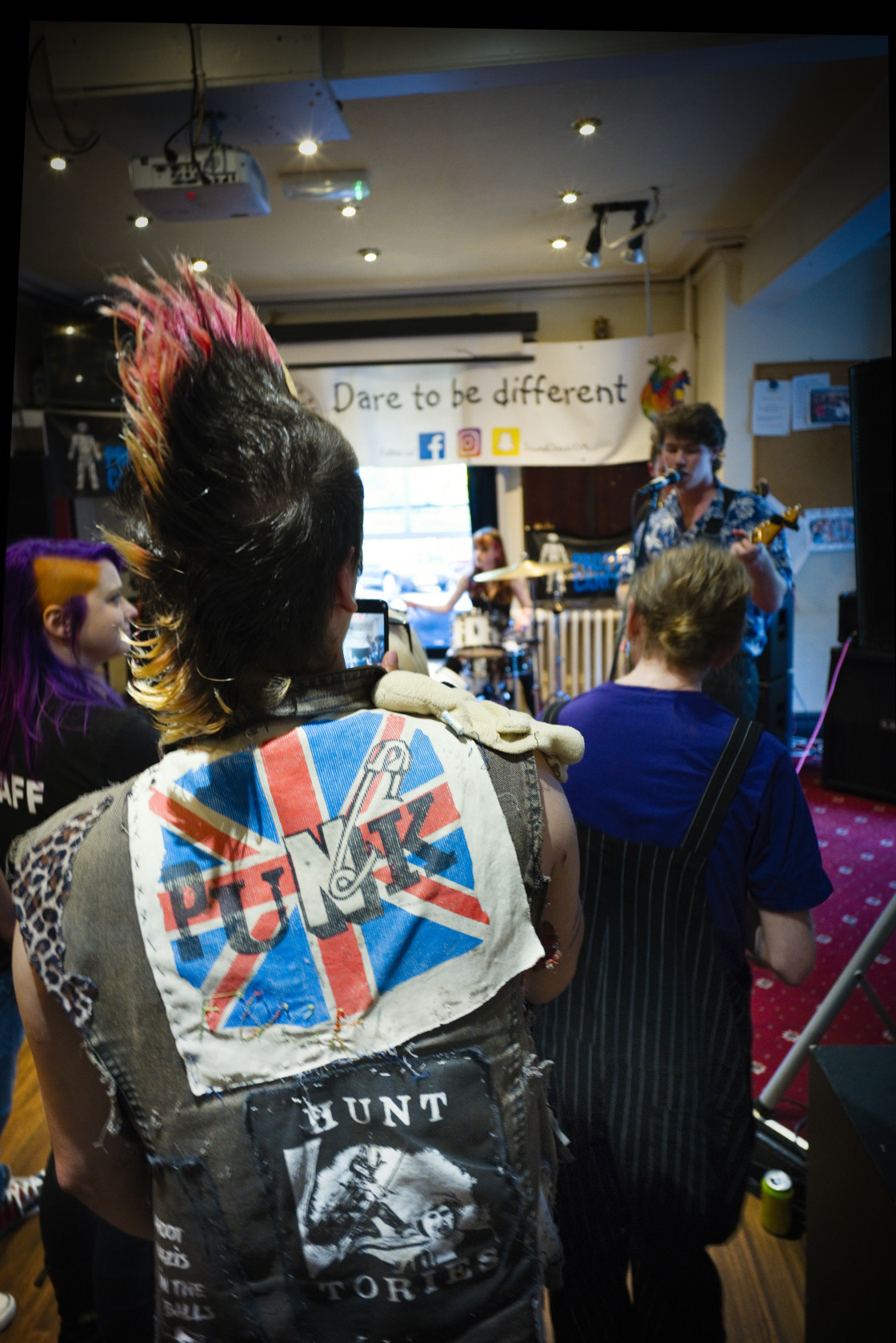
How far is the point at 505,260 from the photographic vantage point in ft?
16.8

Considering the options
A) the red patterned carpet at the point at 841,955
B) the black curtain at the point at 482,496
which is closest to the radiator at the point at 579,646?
the black curtain at the point at 482,496

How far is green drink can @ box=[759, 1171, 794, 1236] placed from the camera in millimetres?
1531

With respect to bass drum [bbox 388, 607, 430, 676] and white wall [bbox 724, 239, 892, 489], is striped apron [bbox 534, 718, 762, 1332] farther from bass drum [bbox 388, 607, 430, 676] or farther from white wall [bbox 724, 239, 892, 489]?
white wall [bbox 724, 239, 892, 489]

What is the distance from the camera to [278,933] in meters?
0.67

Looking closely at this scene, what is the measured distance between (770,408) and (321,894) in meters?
4.78

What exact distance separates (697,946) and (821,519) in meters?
4.38

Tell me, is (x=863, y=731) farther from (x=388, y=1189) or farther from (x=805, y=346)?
(x=388, y=1189)

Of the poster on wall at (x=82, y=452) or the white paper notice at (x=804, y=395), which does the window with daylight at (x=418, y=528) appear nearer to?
the poster on wall at (x=82, y=452)

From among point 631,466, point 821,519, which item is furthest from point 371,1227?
point 631,466

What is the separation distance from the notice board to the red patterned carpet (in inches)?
82.2

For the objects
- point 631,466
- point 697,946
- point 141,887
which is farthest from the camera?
point 631,466

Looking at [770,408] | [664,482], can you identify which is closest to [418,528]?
[770,408]

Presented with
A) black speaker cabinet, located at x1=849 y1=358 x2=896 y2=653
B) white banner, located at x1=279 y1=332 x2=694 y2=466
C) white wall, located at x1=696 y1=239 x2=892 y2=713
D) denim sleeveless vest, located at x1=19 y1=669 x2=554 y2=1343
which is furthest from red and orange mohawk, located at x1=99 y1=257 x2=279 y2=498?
white banner, located at x1=279 y1=332 x2=694 y2=466

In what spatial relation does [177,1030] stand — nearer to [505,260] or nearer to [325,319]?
[505,260]
